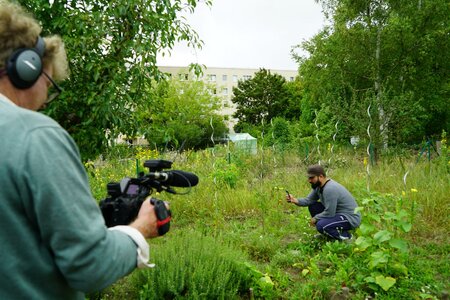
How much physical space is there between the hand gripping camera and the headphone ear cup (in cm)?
53

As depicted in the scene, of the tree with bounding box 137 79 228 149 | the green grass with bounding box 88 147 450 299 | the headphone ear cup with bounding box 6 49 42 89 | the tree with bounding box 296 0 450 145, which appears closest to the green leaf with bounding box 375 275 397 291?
the green grass with bounding box 88 147 450 299

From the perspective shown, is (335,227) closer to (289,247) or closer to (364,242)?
(289,247)

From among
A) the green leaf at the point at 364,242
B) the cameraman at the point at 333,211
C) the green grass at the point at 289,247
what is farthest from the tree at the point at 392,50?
the green leaf at the point at 364,242

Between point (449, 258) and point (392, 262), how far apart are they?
1.21m

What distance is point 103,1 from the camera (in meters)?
3.30

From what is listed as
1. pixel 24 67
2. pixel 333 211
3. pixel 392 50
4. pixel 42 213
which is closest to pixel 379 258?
pixel 333 211

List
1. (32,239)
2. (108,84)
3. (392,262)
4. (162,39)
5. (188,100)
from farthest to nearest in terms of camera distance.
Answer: (188,100) < (392,262) < (162,39) < (108,84) < (32,239)

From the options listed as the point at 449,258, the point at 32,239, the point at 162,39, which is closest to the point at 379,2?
the point at 449,258

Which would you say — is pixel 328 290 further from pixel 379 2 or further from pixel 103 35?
pixel 379 2

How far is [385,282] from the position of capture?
3.48 m

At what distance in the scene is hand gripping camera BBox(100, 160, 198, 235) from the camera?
1.40 meters

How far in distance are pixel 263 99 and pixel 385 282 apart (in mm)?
40012

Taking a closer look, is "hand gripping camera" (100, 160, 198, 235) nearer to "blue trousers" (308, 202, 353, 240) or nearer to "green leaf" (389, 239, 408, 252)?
"green leaf" (389, 239, 408, 252)

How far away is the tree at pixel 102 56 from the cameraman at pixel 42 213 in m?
1.93
